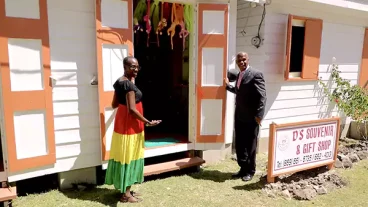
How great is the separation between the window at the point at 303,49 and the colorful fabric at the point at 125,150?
3.28 metres

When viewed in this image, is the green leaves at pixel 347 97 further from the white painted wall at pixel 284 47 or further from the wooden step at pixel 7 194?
the wooden step at pixel 7 194

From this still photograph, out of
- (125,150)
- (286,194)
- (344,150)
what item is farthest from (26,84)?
(344,150)

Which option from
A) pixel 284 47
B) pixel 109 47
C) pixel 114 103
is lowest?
pixel 114 103

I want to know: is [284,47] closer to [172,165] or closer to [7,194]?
[172,165]

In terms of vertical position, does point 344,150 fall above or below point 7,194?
below

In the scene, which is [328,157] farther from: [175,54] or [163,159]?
[175,54]

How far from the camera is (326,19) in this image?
5.85m

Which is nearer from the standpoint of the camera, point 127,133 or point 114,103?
point 127,133

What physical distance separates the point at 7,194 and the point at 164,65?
158 inches

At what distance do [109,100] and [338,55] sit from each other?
5.12 m

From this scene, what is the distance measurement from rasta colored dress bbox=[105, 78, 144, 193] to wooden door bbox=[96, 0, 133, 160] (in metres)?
0.43

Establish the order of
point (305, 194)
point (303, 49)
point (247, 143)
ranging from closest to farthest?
point (305, 194) → point (247, 143) → point (303, 49)

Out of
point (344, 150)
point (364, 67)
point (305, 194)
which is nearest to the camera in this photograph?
point (305, 194)

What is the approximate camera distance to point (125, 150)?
3.15 m
